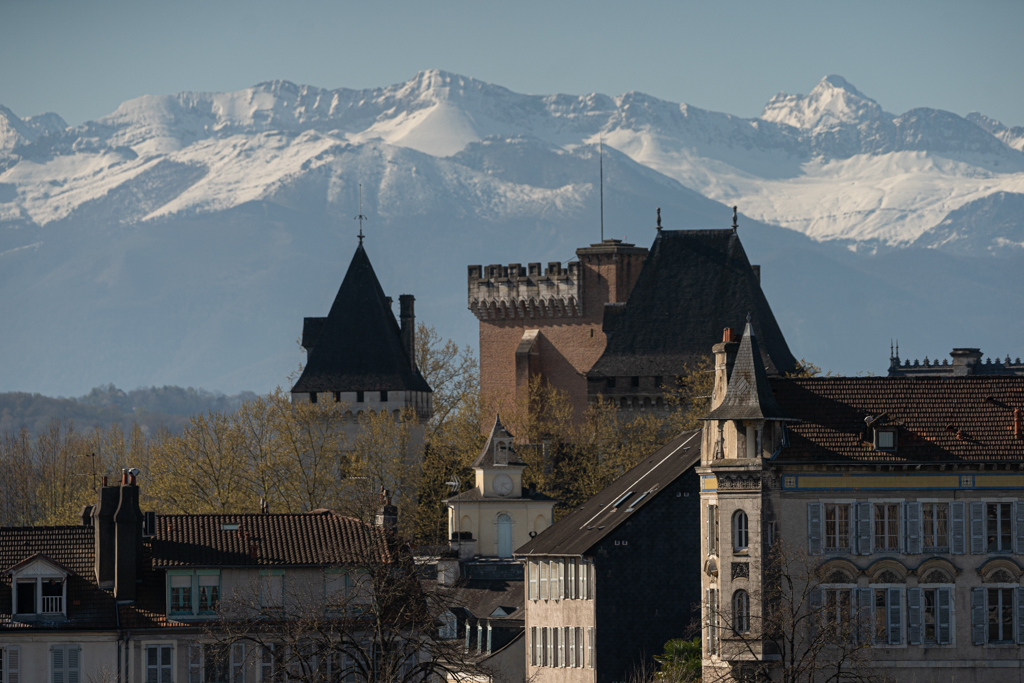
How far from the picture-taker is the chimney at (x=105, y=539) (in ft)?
244

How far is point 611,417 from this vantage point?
131 m

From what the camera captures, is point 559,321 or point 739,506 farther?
point 559,321

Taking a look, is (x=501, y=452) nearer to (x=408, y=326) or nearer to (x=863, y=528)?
(x=408, y=326)

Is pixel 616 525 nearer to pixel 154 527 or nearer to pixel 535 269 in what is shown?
pixel 154 527

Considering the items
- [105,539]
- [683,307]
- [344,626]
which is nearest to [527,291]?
[683,307]

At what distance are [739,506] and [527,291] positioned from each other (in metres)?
74.6

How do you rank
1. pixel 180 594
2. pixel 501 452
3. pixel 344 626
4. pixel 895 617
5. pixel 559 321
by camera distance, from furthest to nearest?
pixel 559 321, pixel 501 452, pixel 180 594, pixel 895 617, pixel 344 626

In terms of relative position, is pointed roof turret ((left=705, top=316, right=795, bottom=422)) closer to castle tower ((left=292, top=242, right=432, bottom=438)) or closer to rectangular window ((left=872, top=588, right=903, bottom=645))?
rectangular window ((left=872, top=588, right=903, bottom=645))

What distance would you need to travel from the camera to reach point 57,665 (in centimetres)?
7188

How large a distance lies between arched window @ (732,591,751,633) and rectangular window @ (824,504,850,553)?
321 centimetres

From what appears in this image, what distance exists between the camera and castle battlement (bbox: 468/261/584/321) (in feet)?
462

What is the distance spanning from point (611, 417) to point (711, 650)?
60.2 metres

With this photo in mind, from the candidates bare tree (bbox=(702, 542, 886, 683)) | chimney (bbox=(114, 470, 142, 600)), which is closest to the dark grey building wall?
bare tree (bbox=(702, 542, 886, 683))

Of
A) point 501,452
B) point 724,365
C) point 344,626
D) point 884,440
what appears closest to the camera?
point 344,626
